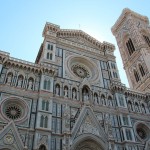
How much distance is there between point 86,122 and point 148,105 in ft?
29.9

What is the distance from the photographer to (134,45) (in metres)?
34.7

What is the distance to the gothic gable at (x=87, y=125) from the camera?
1811 cm

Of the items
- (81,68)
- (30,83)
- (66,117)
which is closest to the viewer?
(66,117)

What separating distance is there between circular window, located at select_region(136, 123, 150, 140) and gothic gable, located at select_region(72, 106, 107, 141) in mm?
4950

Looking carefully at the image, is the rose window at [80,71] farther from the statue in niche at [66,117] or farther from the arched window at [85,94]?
the statue in niche at [66,117]

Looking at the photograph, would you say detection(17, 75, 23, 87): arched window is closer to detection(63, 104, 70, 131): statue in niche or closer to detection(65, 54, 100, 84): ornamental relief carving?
detection(63, 104, 70, 131): statue in niche

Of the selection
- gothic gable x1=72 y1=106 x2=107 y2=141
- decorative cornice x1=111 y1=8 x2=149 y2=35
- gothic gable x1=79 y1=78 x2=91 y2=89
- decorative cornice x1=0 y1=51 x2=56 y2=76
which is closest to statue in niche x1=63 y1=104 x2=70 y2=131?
gothic gable x1=72 y1=106 x2=107 y2=141

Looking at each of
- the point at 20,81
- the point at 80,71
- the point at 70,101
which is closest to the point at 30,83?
the point at 20,81

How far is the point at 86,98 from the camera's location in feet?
68.3

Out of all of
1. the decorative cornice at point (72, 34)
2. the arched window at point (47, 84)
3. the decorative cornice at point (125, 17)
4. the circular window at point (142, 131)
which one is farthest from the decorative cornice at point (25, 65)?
the decorative cornice at point (125, 17)

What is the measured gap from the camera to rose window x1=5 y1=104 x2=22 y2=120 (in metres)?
17.1

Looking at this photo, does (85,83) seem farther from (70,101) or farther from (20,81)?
(20,81)

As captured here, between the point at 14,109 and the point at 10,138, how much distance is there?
9.15 ft

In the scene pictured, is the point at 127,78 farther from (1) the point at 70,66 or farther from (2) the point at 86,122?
(2) the point at 86,122
